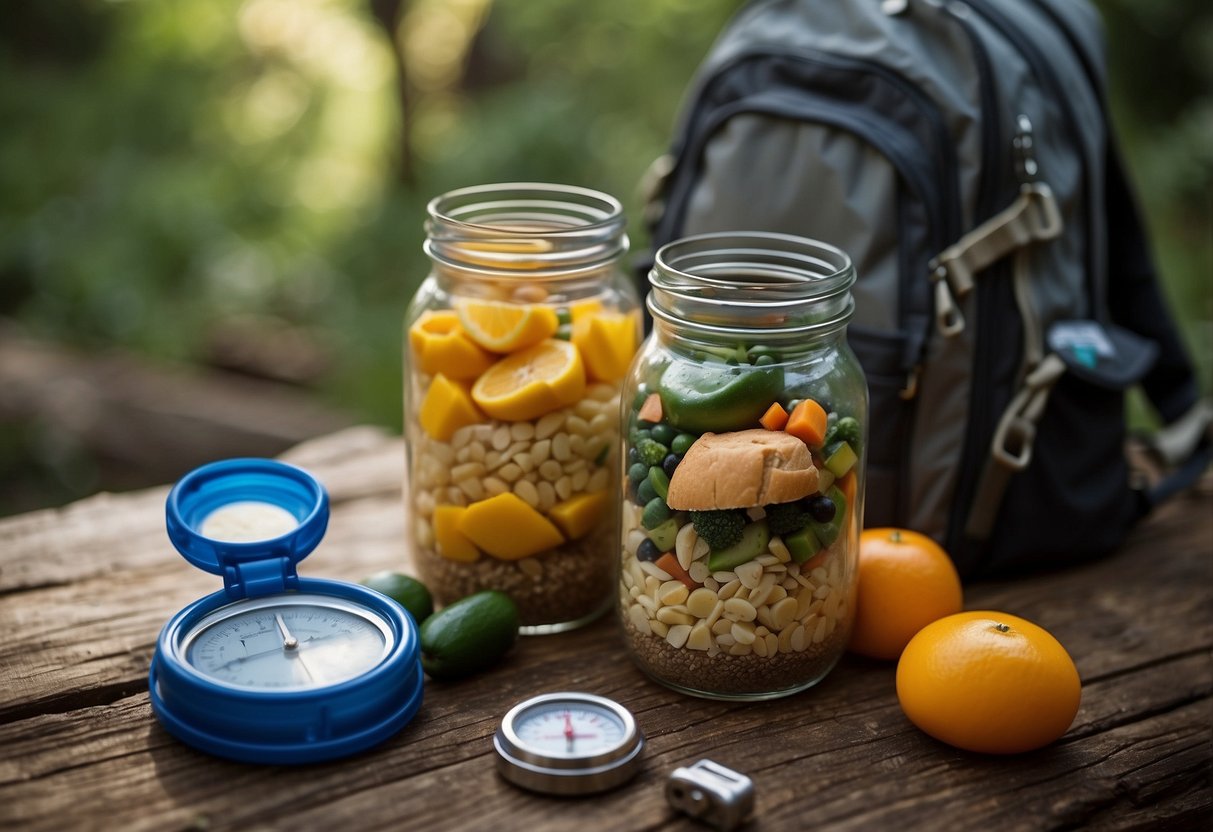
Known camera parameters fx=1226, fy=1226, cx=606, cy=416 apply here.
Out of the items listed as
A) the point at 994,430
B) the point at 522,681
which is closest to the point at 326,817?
the point at 522,681

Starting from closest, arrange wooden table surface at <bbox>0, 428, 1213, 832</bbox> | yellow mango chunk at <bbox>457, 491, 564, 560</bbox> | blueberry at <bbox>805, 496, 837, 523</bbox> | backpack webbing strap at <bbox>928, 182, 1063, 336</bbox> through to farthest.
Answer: wooden table surface at <bbox>0, 428, 1213, 832</bbox>, blueberry at <bbox>805, 496, 837, 523</bbox>, yellow mango chunk at <bbox>457, 491, 564, 560</bbox>, backpack webbing strap at <bbox>928, 182, 1063, 336</bbox>

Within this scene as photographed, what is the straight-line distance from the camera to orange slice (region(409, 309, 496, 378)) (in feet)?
4.30

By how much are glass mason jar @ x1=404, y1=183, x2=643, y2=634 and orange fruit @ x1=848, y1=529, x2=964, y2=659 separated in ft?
0.96

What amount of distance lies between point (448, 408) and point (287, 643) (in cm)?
30

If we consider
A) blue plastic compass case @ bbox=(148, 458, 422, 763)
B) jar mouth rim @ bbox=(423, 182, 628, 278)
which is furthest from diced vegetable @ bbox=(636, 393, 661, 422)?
blue plastic compass case @ bbox=(148, 458, 422, 763)

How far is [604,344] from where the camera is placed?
52.6 inches

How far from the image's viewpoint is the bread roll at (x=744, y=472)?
1.12 m

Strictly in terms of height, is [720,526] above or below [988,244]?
below

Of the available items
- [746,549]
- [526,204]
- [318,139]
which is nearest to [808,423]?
[746,549]

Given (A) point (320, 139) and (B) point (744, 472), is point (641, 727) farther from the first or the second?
(A) point (320, 139)

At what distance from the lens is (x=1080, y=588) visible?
5.08ft

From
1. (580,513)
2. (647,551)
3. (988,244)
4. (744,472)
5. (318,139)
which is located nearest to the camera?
(744,472)

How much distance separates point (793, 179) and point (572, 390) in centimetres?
43

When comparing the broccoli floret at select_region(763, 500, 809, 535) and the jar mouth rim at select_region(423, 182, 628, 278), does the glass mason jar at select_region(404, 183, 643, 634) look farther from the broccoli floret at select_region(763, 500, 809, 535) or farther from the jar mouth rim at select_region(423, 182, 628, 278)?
the broccoli floret at select_region(763, 500, 809, 535)
